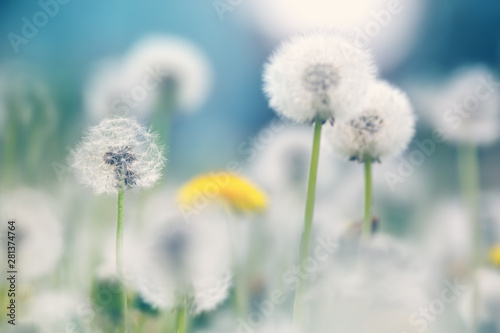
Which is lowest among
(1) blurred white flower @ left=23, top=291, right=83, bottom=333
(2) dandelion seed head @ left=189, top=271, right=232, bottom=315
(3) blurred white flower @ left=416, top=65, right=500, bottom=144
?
(1) blurred white flower @ left=23, top=291, right=83, bottom=333

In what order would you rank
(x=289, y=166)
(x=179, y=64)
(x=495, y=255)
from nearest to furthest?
(x=495, y=255) < (x=289, y=166) < (x=179, y=64)

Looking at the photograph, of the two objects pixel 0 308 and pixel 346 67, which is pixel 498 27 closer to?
pixel 346 67

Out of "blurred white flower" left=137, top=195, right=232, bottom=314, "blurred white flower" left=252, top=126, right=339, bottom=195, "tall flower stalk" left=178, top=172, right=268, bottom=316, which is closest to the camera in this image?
"blurred white flower" left=137, top=195, right=232, bottom=314

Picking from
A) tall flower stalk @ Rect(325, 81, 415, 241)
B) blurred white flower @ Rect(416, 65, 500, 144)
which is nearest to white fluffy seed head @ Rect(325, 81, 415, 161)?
tall flower stalk @ Rect(325, 81, 415, 241)

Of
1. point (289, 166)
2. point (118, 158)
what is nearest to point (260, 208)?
point (289, 166)

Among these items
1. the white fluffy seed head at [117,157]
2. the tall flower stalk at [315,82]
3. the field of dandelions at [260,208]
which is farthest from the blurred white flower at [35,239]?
the tall flower stalk at [315,82]

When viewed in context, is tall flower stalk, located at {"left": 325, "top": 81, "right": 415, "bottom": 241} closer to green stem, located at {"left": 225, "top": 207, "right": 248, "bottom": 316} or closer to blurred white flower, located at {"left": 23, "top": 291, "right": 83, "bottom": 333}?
green stem, located at {"left": 225, "top": 207, "right": 248, "bottom": 316}

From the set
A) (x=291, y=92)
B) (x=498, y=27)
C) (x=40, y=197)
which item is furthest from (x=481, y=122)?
(x=40, y=197)

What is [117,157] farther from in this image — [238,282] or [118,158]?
[238,282]

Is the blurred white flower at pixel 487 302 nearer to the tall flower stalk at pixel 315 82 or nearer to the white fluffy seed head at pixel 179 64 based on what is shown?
the tall flower stalk at pixel 315 82
